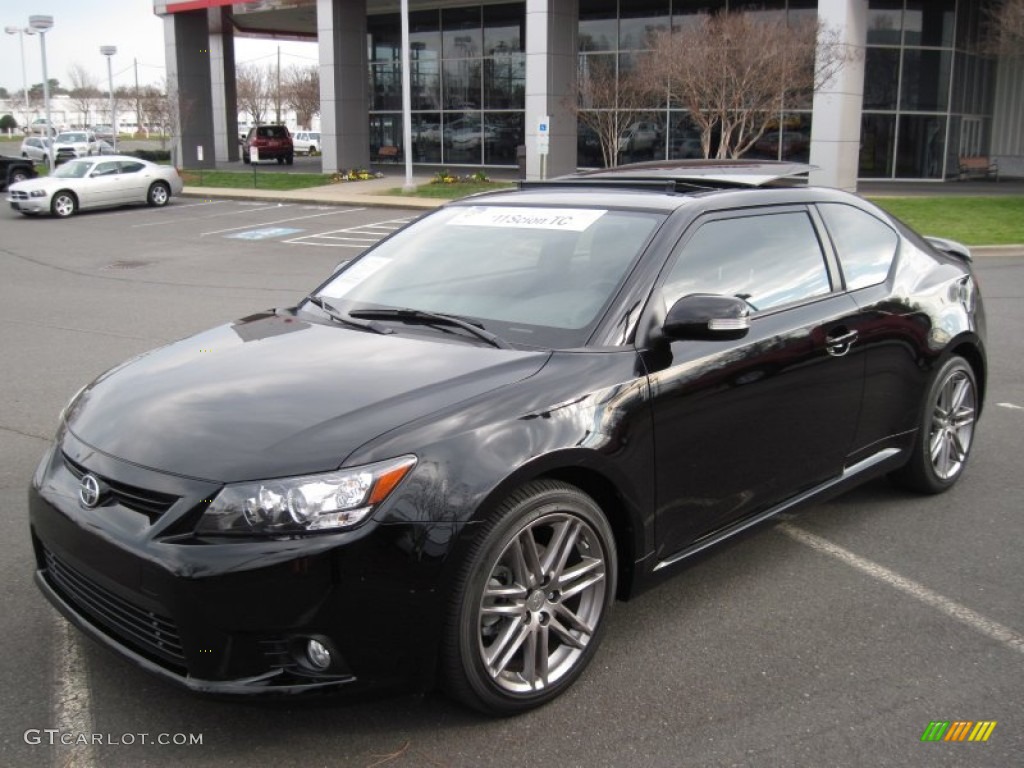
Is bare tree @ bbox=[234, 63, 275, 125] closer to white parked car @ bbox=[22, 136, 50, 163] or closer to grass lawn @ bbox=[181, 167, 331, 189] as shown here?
white parked car @ bbox=[22, 136, 50, 163]

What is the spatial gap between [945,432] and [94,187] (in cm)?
2548

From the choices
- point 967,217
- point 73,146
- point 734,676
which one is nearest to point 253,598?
point 734,676

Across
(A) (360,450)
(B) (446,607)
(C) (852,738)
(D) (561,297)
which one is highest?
(D) (561,297)

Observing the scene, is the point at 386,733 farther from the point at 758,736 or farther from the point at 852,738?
the point at 852,738

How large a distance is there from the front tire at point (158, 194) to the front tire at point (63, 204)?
2.35 meters

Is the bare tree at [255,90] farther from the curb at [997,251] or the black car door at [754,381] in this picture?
the black car door at [754,381]

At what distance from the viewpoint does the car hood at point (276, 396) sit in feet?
9.39

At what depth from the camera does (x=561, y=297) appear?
377 centimetres

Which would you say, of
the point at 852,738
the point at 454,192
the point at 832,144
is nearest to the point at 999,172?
the point at 832,144

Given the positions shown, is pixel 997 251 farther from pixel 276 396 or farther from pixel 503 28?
pixel 503 28

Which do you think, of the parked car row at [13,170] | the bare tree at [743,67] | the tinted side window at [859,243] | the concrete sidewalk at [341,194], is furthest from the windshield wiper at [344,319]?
the parked car row at [13,170]

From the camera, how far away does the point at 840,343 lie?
4262 millimetres

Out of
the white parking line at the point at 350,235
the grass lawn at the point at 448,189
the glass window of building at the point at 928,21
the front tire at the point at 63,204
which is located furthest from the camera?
the glass window of building at the point at 928,21

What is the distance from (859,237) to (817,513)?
4.68 ft
